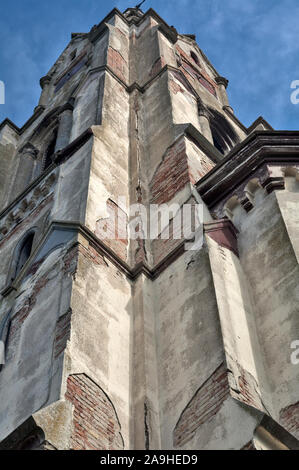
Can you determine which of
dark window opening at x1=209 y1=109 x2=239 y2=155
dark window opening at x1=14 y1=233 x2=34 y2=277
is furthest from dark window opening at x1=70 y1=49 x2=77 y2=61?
dark window opening at x1=14 y1=233 x2=34 y2=277

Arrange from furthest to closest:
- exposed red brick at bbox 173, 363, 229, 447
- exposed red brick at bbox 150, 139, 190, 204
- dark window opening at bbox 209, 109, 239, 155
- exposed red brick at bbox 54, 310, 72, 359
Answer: dark window opening at bbox 209, 109, 239, 155 → exposed red brick at bbox 150, 139, 190, 204 → exposed red brick at bbox 54, 310, 72, 359 → exposed red brick at bbox 173, 363, 229, 447

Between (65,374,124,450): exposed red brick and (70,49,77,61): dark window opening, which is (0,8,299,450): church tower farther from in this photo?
(70,49,77,61): dark window opening

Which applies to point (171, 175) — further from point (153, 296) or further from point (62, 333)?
point (62, 333)

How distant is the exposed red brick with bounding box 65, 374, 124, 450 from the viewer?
7406 millimetres

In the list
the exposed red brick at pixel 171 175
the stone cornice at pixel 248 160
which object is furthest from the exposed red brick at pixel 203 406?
the exposed red brick at pixel 171 175

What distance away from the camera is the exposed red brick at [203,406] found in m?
7.66

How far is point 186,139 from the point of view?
13430 millimetres

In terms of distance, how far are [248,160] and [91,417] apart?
17.3 feet

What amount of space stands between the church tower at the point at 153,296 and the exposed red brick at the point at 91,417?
2 cm

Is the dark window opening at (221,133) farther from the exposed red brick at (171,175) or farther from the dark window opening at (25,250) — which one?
the dark window opening at (25,250)

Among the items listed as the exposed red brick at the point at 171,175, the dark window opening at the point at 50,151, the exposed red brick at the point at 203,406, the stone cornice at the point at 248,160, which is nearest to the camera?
the exposed red brick at the point at 203,406

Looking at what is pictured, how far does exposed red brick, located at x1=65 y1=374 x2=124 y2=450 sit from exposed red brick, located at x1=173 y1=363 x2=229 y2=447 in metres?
0.66

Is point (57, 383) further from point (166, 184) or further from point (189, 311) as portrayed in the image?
point (166, 184)

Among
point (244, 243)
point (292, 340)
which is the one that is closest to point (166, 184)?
point (244, 243)
